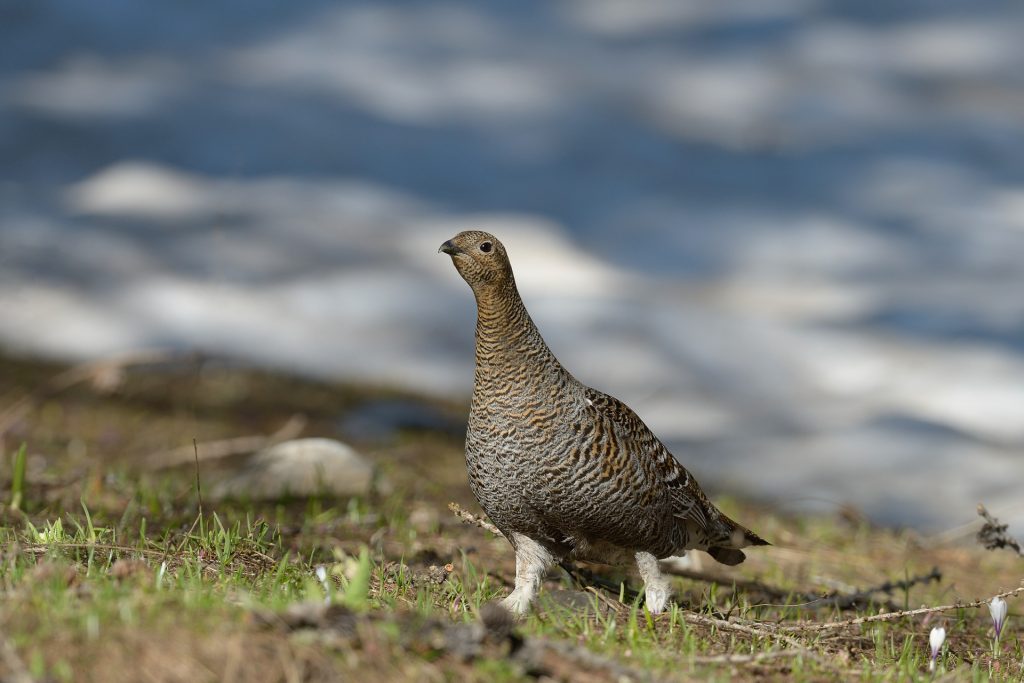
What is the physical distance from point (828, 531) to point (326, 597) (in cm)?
718

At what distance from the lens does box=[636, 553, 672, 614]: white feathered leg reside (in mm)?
5602

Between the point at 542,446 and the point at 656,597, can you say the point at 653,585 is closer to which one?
the point at 656,597

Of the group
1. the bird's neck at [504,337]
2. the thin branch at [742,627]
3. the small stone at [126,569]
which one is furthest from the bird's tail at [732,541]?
the small stone at [126,569]

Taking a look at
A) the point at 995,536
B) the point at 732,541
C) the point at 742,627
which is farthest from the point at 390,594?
the point at 995,536

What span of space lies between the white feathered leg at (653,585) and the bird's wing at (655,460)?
30cm

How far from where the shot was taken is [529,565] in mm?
5676

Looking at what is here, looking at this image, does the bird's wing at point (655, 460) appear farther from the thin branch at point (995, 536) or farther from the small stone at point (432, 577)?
the thin branch at point (995, 536)

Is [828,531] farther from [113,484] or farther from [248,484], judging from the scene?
[113,484]

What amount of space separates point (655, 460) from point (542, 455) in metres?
0.85

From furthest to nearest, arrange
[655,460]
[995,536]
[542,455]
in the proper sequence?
[995,536], [655,460], [542,455]

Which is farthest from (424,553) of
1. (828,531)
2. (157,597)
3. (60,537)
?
(828,531)

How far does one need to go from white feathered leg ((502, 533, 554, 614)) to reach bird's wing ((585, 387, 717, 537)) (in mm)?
677

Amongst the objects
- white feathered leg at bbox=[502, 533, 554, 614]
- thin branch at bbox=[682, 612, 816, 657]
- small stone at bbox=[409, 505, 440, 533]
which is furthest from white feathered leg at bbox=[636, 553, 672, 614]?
small stone at bbox=[409, 505, 440, 533]

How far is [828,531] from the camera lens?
10.4 meters
